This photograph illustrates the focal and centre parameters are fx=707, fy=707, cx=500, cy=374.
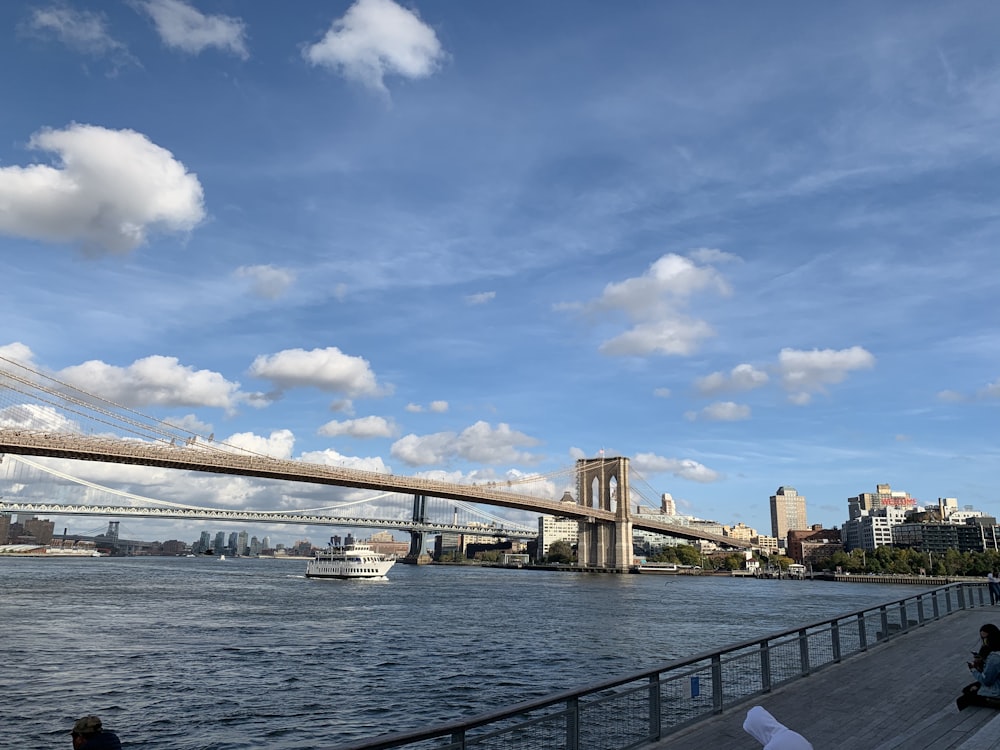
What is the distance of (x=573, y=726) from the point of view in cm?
691

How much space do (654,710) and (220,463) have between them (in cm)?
5818

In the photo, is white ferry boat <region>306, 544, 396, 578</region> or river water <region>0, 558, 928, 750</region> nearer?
river water <region>0, 558, 928, 750</region>

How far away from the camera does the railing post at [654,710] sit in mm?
7852

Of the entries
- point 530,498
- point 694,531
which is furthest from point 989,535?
point 530,498

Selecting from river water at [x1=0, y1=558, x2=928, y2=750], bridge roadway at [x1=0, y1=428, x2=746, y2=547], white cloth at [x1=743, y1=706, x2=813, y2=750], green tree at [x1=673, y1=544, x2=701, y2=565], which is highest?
bridge roadway at [x1=0, y1=428, x2=746, y2=547]

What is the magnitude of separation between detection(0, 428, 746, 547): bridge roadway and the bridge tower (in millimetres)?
25323

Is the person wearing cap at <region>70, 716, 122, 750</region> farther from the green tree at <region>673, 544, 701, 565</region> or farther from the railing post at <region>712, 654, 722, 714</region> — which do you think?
the green tree at <region>673, 544, 701, 565</region>

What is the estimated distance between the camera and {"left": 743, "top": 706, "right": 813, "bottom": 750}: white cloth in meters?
4.57

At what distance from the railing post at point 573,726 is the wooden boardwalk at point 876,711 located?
1.26 meters

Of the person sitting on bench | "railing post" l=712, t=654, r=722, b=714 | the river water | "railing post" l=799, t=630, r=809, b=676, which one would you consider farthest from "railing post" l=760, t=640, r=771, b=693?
the river water

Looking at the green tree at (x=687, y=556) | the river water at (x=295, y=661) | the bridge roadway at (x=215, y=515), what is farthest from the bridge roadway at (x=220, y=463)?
the green tree at (x=687, y=556)

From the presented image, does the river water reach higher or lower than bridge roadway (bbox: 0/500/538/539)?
lower

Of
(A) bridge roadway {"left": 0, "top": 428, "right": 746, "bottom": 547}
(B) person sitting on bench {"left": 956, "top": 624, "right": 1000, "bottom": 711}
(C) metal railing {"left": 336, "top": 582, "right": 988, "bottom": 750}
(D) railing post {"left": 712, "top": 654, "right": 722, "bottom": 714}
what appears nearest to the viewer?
(C) metal railing {"left": 336, "top": 582, "right": 988, "bottom": 750}

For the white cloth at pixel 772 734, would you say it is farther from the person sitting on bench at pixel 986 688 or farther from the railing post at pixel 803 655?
the railing post at pixel 803 655
